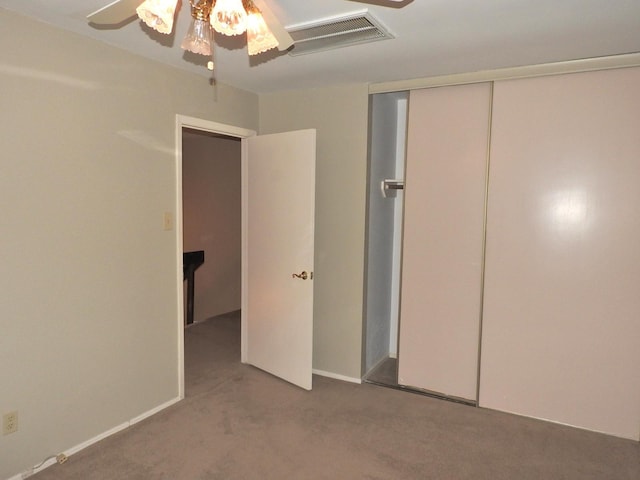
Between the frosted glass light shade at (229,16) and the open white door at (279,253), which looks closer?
the frosted glass light shade at (229,16)

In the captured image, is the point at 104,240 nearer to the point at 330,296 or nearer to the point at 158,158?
the point at 158,158

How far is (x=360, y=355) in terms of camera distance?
357 centimetres

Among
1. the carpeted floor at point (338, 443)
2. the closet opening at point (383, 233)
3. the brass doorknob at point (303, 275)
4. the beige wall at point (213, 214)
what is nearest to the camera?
the carpeted floor at point (338, 443)

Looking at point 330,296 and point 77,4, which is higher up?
point 77,4

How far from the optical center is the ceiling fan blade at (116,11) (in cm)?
147

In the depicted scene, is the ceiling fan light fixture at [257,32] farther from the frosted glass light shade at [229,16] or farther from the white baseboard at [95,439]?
the white baseboard at [95,439]

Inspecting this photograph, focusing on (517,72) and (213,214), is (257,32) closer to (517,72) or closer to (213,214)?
(517,72)

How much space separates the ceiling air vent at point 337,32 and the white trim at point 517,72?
89cm

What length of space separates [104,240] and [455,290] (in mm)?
2368

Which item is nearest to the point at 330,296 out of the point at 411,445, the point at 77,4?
the point at 411,445

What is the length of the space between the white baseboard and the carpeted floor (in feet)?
0.13

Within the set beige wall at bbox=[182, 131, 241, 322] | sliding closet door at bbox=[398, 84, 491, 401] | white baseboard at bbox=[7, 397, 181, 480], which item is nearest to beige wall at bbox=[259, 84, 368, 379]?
sliding closet door at bbox=[398, 84, 491, 401]

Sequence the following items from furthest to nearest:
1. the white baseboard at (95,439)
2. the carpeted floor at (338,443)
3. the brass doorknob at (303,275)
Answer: the brass doorknob at (303,275) < the carpeted floor at (338,443) < the white baseboard at (95,439)

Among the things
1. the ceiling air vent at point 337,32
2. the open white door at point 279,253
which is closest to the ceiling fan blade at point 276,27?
the ceiling air vent at point 337,32
